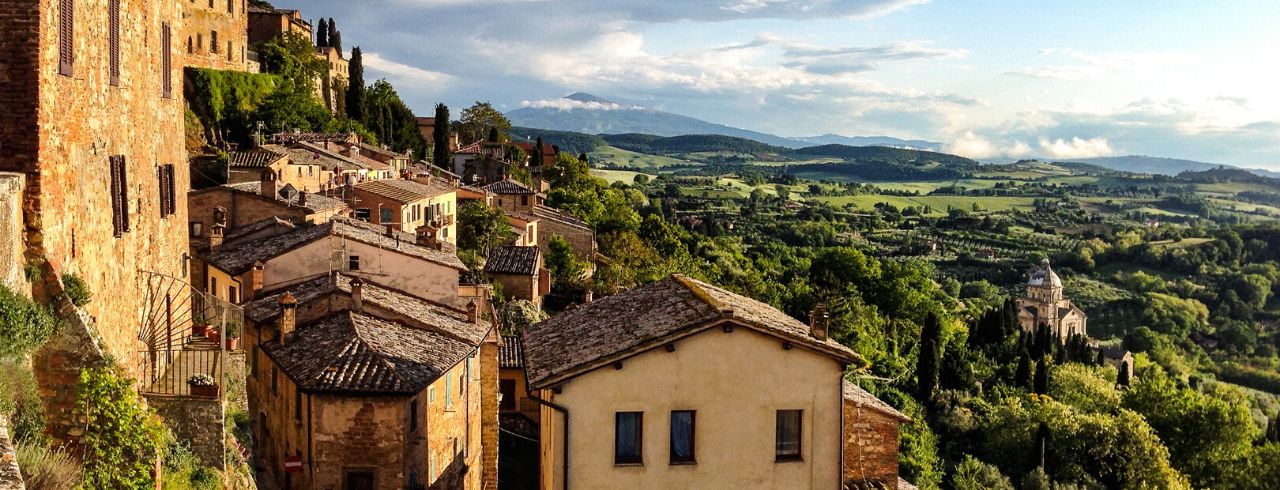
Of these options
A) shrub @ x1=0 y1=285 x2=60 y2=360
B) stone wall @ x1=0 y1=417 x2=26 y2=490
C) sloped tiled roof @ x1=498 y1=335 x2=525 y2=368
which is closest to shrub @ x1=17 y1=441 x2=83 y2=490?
shrub @ x1=0 y1=285 x2=60 y2=360

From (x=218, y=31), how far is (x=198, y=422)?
5950 centimetres

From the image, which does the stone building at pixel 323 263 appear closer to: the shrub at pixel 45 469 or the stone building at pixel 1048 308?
the shrub at pixel 45 469

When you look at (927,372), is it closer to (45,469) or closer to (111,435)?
(111,435)

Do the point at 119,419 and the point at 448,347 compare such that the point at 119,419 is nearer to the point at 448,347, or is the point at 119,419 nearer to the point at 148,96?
the point at 148,96

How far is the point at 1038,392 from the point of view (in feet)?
243

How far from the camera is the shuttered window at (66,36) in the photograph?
12.4 meters

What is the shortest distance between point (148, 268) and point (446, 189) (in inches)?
1442

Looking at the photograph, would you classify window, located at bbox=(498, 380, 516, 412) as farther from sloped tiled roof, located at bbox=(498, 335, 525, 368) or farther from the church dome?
the church dome

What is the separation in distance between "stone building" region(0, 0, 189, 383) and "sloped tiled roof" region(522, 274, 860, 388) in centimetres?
684

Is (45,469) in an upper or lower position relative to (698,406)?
upper

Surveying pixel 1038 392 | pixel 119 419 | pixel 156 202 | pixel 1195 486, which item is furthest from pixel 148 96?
pixel 1038 392

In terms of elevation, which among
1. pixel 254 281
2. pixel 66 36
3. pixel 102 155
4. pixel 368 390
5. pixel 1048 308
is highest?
pixel 66 36

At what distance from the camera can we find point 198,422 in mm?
16188

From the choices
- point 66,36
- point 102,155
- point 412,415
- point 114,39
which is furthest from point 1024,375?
point 66,36
